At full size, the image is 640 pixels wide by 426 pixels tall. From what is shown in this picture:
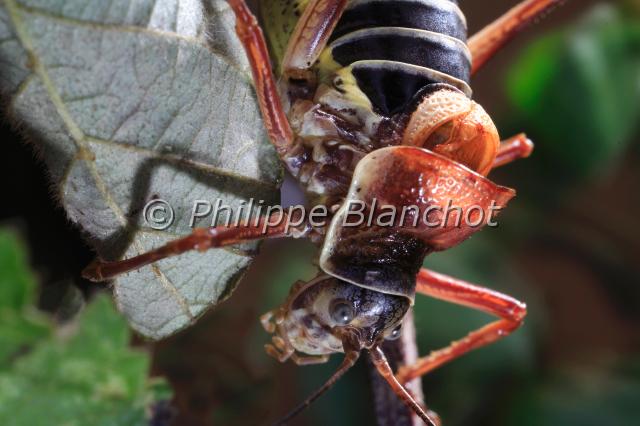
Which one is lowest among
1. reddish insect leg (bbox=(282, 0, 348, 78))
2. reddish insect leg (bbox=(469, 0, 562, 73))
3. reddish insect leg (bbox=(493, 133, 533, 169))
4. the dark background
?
the dark background

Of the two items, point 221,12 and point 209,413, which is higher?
point 221,12

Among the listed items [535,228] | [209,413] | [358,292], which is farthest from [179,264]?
[535,228]

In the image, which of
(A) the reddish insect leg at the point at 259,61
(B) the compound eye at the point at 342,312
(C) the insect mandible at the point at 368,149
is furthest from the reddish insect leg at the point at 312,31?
(B) the compound eye at the point at 342,312

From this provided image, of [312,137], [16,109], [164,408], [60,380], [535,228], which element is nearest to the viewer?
[60,380]

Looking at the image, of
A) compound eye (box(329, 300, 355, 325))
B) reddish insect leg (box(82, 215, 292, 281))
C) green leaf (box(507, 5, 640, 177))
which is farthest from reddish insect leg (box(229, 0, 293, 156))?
green leaf (box(507, 5, 640, 177))

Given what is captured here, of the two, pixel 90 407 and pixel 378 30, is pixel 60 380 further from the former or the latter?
Result: pixel 378 30

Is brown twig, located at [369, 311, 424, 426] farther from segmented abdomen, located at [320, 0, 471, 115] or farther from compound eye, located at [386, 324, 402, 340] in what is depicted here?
segmented abdomen, located at [320, 0, 471, 115]

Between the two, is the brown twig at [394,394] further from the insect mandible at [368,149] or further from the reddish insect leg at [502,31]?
the reddish insect leg at [502,31]

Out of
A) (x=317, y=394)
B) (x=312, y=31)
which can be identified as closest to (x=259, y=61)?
(x=312, y=31)
